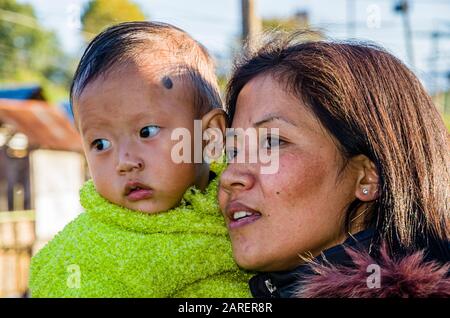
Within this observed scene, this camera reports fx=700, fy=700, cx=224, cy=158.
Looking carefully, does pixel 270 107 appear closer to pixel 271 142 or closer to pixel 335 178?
pixel 271 142

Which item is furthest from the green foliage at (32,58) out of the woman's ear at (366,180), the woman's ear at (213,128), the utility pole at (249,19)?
the woman's ear at (366,180)

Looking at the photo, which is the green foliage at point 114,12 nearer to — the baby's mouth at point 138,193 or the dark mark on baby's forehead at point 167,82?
the dark mark on baby's forehead at point 167,82

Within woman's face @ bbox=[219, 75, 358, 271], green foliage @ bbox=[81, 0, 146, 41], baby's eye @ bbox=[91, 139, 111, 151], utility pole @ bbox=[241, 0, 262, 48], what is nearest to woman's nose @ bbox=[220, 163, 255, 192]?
woman's face @ bbox=[219, 75, 358, 271]

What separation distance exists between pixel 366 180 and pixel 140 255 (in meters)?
0.68

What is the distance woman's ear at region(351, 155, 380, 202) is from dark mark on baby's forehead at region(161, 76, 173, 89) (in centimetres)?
59

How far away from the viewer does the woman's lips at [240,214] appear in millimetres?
1926

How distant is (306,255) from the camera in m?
1.96

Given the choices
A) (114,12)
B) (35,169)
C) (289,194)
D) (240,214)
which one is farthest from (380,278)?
(35,169)

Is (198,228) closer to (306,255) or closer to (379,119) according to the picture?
(306,255)

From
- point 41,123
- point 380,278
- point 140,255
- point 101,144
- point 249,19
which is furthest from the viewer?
point 41,123

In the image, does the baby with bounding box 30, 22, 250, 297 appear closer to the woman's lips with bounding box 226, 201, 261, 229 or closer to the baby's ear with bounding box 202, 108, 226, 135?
the baby's ear with bounding box 202, 108, 226, 135

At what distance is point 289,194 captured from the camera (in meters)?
1.89

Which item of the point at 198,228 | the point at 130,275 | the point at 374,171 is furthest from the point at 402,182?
the point at 130,275

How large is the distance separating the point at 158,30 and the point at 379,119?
2.60 ft
